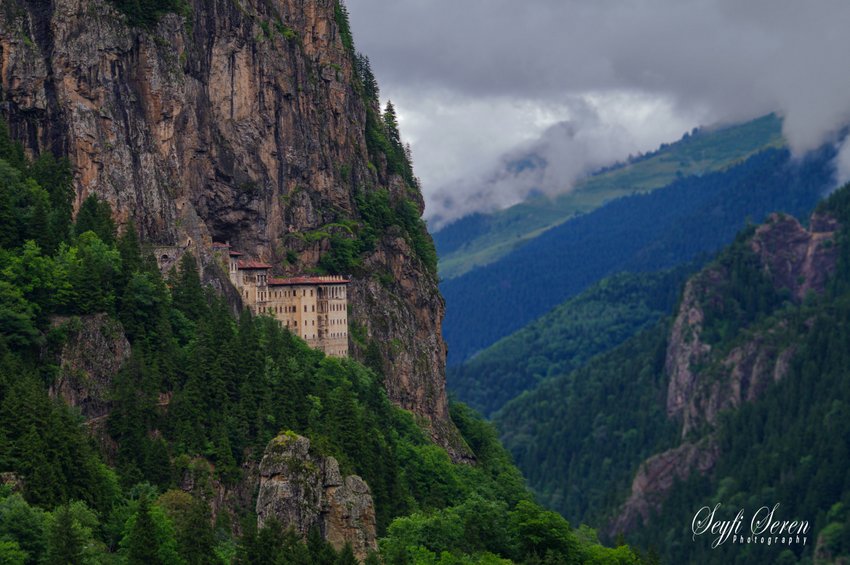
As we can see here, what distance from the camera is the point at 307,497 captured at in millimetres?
100438

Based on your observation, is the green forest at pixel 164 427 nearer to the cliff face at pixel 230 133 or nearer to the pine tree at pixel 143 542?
the pine tree at pixel 143 542

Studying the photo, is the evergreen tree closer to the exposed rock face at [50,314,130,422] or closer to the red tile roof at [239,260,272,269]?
the red tile roof at [239,260,272,269]

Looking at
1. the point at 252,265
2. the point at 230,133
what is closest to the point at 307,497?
the point at 252,265

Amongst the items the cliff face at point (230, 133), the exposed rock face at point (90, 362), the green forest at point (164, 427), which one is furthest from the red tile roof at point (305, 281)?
the exposed rock face at point (90, 362)

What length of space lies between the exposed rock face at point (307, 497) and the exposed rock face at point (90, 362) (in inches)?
845

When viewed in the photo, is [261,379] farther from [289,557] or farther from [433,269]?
[433,269]

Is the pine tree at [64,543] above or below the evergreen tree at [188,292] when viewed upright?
below

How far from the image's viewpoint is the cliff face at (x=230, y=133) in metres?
139

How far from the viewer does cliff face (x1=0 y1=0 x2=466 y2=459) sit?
457 feet

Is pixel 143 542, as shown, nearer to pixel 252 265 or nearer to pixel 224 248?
pixel 224 248

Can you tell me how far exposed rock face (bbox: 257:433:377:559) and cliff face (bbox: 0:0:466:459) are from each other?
132ft

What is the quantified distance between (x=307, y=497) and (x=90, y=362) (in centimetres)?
2586

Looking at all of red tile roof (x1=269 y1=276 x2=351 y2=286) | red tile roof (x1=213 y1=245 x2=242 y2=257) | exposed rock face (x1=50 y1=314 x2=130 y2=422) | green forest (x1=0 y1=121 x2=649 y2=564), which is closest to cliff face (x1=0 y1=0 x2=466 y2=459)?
red tile roof (x1=213 y1=245 x2=242 y2=257)

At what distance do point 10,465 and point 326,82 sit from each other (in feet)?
222
